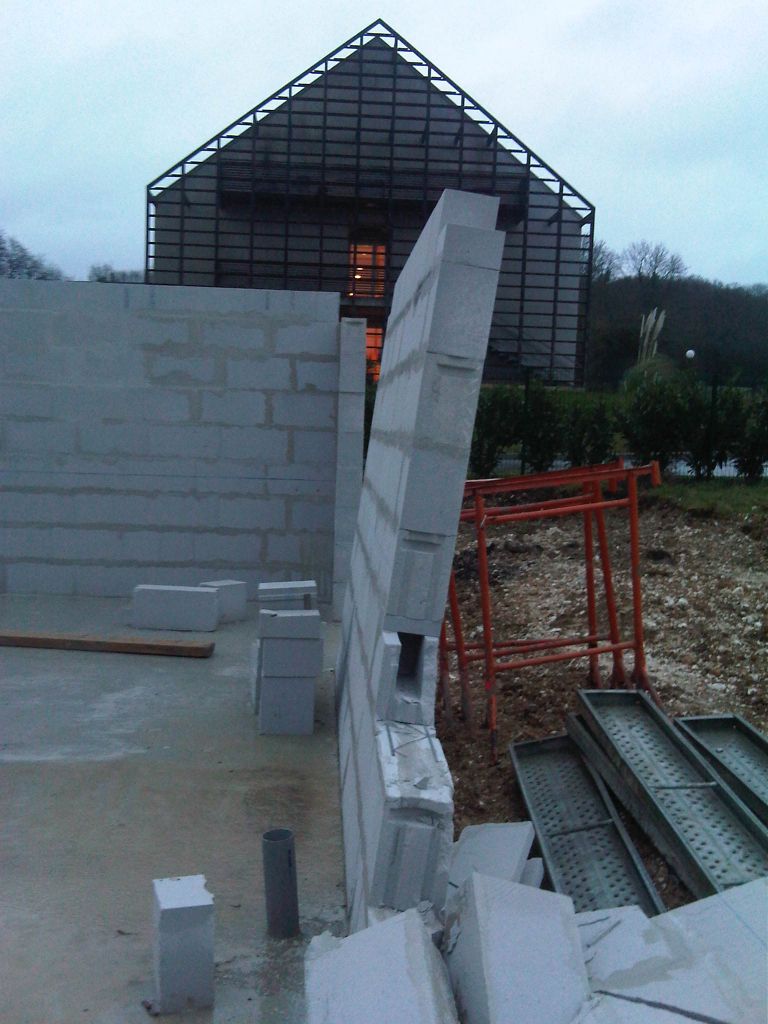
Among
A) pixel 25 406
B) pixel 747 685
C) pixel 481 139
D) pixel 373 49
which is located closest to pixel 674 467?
pixel 747 685

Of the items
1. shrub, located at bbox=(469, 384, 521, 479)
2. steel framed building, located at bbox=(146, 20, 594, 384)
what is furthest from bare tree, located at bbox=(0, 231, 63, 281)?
shrub, located at bbox=(469, 384, 521, 479)

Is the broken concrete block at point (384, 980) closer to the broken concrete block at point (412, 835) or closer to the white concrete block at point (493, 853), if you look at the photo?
the broken concrete block at point (412, 835)

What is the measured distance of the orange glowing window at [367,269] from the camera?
77.4ft

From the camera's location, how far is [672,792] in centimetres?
440

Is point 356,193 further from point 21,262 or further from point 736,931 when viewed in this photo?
point 736,931

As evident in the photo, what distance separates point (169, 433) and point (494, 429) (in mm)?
5993

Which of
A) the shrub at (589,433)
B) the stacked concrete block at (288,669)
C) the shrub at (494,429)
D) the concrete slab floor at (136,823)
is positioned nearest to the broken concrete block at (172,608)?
the concrete slab floor at (136,823)

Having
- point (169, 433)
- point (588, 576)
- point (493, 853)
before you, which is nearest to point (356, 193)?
point (169, 433)

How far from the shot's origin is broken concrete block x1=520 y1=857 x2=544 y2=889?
3579mm

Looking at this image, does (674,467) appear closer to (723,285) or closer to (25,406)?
(25,406)

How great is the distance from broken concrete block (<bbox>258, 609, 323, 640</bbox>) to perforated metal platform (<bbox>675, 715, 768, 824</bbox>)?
2.06 metres

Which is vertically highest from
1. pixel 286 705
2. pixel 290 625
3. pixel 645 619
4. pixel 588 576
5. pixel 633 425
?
pixel 633 425

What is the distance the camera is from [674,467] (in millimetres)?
12312

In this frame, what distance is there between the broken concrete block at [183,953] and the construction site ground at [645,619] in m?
2.00
